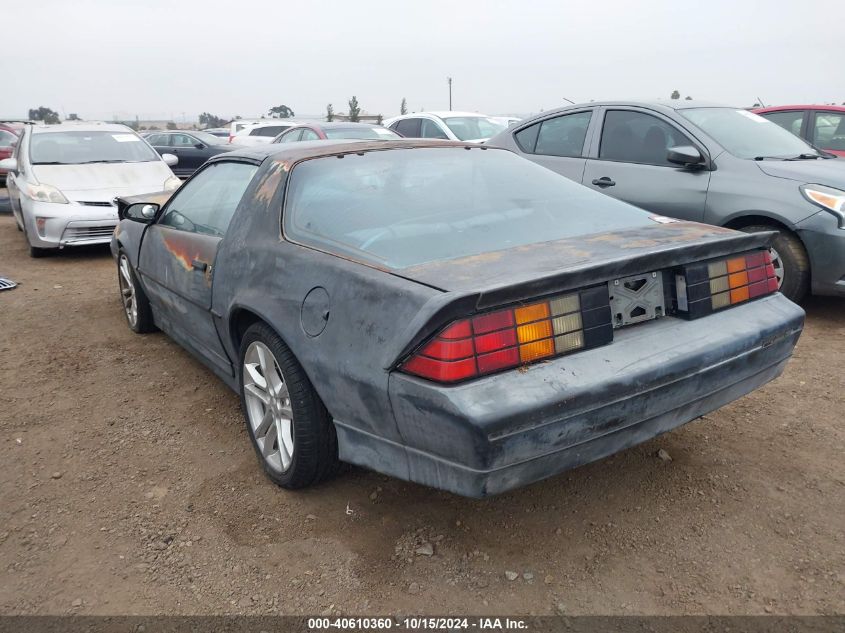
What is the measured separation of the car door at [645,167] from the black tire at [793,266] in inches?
23.8

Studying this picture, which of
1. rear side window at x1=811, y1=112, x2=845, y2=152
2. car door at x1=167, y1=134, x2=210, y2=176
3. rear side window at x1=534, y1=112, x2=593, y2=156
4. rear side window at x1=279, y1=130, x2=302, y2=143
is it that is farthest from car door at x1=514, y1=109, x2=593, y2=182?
car door at x1=167, y1=134, x2=210, y2=176

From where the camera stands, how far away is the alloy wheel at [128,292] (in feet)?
15.2

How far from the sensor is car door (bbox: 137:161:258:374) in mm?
3293

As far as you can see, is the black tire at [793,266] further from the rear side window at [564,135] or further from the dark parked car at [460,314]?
the dark parked car at [460,314]

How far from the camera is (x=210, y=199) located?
3578mm

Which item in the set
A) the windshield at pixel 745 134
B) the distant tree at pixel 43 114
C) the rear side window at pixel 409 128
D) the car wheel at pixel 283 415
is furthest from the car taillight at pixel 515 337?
the distant tree at pixel 43 114

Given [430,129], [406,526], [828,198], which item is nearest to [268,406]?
[406,526]

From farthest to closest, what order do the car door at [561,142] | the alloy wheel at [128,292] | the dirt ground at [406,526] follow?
the car door at [561,142]
the alloy wheel at [128,292]
the dirt ground at [406,526]

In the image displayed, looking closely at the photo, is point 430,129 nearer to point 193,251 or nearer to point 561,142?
point 561,142

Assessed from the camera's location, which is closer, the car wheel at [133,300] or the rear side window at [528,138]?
the car wheel at [133,300]

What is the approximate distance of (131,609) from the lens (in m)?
2.16

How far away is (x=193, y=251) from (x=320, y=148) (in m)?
0.85

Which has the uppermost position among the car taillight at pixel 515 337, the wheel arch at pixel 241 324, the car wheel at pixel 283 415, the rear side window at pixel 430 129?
the rear side window at pixel 430 129

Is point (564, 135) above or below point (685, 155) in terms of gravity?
above
